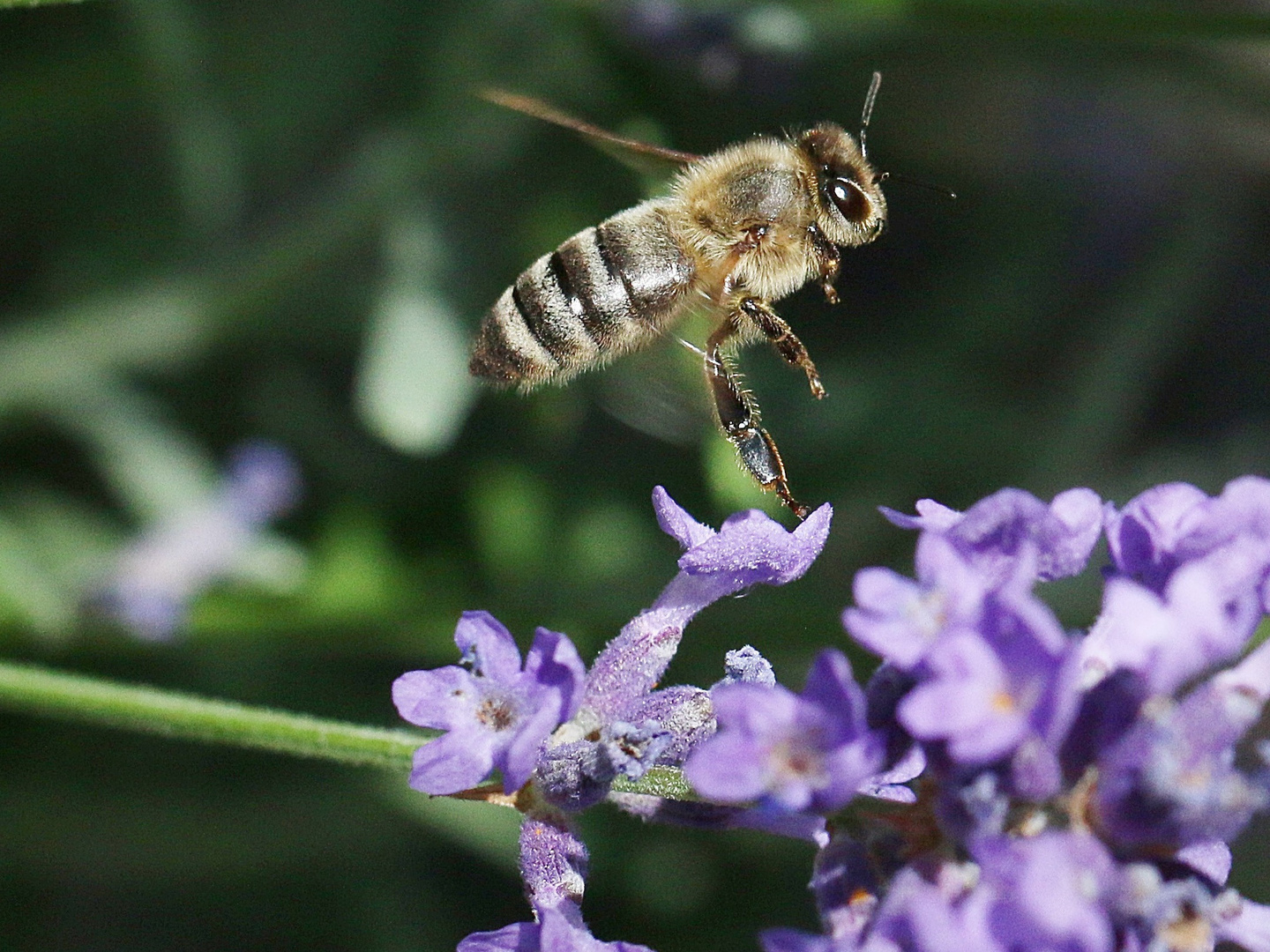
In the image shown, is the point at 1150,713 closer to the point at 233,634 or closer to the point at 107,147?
the point at 233,634

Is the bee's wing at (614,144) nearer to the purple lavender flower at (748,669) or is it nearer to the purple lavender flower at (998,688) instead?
the purple lavender flower at (748,669)

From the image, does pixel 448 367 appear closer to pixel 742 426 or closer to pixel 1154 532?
pixel 742 426

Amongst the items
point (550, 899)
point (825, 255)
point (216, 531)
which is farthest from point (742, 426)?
point (216, 531)

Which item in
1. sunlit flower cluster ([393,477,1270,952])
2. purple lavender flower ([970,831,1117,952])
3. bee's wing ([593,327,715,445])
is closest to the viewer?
purple lavender flower ([970,831,1117,952])

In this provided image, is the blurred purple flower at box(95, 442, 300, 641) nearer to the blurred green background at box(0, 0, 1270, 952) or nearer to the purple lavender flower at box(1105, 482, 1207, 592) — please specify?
the blurred green background at box(0, 0, 1270, 952)

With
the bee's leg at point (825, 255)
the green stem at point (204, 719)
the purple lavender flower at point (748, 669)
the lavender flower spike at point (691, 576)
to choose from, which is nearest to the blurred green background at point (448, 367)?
the bee's leg at point (825, 255)

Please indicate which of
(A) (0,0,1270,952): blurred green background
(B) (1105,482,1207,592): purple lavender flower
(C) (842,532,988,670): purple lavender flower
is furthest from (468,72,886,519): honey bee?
(C) (842,532,988,670): purple lavender flower

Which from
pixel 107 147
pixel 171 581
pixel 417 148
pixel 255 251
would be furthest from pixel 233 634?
pixel 107 147
